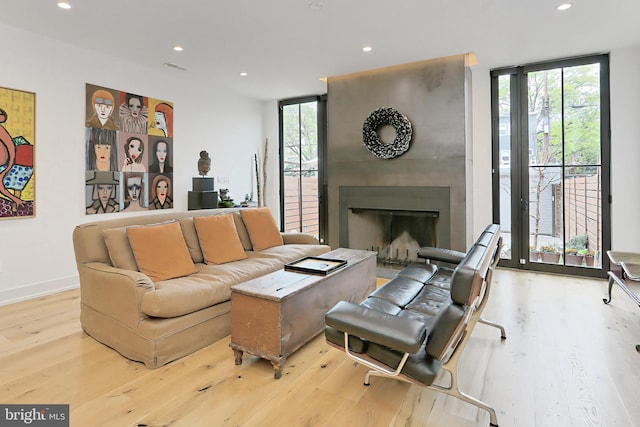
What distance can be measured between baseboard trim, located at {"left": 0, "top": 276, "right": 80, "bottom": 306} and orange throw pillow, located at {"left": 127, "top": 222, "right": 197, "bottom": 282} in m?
1.87

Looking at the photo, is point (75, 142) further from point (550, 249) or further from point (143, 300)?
point (550, 249)

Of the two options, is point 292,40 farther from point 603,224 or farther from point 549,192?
point 603,224

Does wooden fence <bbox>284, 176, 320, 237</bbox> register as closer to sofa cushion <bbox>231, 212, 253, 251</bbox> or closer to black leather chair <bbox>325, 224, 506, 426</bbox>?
sofa cushion <bbox>231, 212, 253, 251</bbox>

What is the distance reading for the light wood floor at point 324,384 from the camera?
183cm

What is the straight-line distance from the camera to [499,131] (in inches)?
193

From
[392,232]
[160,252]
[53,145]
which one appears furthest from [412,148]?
[53,145]

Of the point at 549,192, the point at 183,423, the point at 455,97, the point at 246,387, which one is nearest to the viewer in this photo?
the point at 183,423

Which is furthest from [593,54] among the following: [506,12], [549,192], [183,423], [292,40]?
[183,423]

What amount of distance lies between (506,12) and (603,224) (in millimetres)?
2906

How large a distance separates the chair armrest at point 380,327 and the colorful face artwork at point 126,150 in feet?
12.2

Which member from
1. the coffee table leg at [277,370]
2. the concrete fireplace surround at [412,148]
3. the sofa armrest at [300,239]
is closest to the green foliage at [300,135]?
the concrete fireplace surround at [412,148]

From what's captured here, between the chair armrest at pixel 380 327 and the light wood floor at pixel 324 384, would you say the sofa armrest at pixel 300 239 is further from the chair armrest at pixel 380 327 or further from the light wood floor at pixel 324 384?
the chair armrest at pixel 380 327

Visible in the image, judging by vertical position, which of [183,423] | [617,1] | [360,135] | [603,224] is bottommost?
[183,423]

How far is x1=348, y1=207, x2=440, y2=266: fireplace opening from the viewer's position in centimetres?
477
